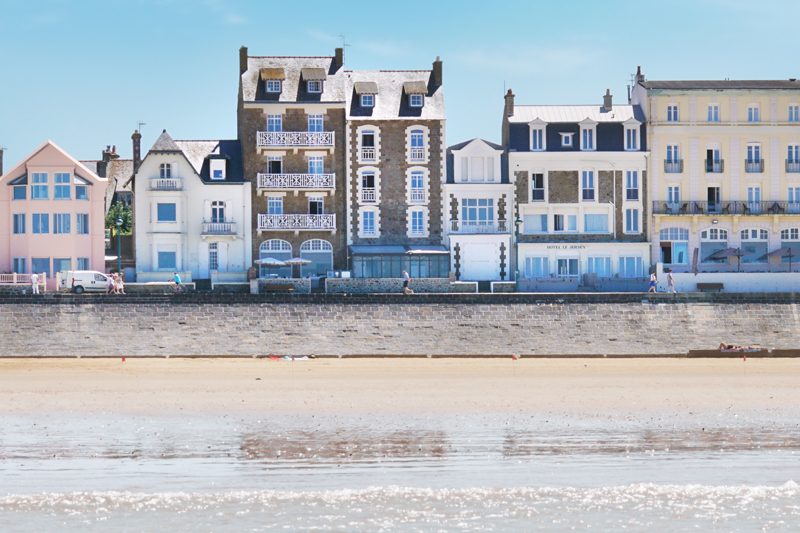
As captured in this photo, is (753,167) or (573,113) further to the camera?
(573,113)

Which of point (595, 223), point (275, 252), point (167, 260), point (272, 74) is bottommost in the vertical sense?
point (167, 260)

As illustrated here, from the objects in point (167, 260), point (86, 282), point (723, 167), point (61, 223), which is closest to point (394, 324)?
point (86, 282)

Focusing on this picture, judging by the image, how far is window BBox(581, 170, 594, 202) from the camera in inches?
2101

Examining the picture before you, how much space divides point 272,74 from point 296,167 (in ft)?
16.7

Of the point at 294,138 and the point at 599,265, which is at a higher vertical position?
the point at 294,138

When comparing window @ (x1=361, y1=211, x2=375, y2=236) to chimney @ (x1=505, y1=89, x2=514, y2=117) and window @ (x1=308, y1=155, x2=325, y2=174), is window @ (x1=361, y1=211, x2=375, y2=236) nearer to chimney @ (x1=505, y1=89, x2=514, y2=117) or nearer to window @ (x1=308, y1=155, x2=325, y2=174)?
window @ (x1=308, y1=155, x2=325, y2=174)

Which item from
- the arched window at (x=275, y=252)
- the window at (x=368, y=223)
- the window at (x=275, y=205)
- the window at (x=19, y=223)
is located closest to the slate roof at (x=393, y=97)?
the window at (x=368, y=223)

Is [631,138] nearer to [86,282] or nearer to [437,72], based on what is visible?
[437,72]

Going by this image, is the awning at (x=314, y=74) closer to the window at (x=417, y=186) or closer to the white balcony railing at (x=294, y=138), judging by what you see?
the white balcony railing at (x=294, y=138)

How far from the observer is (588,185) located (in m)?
53.5

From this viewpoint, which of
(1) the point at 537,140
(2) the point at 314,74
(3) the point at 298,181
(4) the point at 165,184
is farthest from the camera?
(1) the point at 537,140

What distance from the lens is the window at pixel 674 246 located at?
53250mm

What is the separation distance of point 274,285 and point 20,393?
20.8 m

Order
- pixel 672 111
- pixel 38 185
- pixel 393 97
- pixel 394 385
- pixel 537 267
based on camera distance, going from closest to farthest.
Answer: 1. pixel 394 385
2. pixel 38 185
3. pixel 537 267
4. pixel 672 111
5. pixel 393 97
